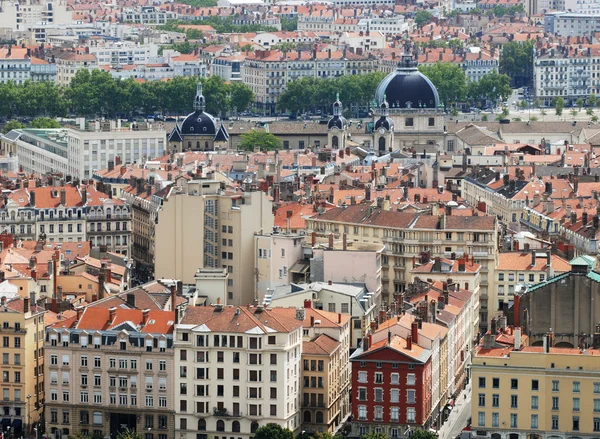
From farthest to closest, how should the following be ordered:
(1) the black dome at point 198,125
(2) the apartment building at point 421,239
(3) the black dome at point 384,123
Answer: (3) the black dome at point 384,123, (1) the black dome at point 198,125, (2) the apartment building at point 421,239

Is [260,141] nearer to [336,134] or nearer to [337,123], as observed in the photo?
[336,134]

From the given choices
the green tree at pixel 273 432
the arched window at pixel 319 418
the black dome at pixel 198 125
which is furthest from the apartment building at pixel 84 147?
the green tree at pixel 273 432

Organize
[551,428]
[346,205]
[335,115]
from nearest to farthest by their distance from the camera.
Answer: [551,428] → [346,205] → [335,115]

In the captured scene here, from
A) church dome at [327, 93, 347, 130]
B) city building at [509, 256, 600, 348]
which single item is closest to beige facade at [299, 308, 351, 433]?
city building at [509, 256, 600, 348]

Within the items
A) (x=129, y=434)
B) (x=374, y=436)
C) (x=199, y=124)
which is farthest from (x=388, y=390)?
(x=199, y=124)

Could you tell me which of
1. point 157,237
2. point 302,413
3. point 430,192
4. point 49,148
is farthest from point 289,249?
point 49,148

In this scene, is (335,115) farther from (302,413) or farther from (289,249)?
(302,413)

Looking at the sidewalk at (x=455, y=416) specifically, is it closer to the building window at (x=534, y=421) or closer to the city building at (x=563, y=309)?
the city building at (x=563, y=309)
